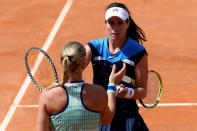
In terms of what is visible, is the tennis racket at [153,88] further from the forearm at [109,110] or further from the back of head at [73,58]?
the back of head at [73,58]

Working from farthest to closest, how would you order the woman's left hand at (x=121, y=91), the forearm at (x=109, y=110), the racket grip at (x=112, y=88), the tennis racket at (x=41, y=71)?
the tennis racket at (x=41, y=71), the woman's left hand at (x=121, y=91), the racket grip at (x=112, y=88), the forearm at (x=109, y=110)

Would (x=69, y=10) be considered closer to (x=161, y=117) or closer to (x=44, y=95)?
(x=161, y=117)

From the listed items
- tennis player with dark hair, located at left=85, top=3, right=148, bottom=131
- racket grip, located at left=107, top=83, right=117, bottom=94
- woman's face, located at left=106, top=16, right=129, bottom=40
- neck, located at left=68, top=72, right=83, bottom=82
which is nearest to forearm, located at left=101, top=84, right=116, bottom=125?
racket grip, located at left=107, top=83, right=117, bottom=94

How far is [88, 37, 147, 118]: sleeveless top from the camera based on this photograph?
16.0 feet

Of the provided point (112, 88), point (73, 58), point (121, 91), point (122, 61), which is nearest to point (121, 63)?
point (122, 61)

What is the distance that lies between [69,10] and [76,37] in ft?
7.63

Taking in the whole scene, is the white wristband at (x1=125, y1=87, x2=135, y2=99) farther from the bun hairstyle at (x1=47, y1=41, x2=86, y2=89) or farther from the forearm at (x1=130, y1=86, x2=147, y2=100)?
the bun hairstyle at (x1=47, y1=41, x2=86, y2=89)

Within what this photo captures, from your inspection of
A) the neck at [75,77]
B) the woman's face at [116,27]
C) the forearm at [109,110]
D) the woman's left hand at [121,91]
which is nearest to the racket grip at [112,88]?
the forearm at [109,110]

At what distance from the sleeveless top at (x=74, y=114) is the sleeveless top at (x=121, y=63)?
3.82 feet

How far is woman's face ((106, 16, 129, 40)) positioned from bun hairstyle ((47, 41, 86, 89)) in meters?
1.18

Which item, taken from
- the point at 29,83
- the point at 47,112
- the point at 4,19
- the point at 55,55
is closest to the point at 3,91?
the point at 29,83

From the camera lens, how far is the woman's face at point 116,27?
4852 millimetres

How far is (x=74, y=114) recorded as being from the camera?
3707 mm

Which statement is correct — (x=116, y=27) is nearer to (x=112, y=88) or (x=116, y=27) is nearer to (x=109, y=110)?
(x=112, y=88)
